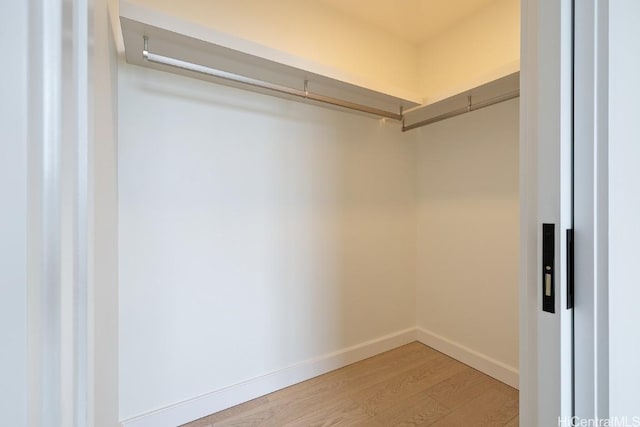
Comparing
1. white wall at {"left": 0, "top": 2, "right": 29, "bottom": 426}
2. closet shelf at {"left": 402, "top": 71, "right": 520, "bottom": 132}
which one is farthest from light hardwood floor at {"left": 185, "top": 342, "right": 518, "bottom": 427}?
closet shelf at {"left": 402, "top": 71, "right": 520, "bottom": 132}

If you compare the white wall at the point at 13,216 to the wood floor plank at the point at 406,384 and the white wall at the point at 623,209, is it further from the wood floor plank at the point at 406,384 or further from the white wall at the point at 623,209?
the wood floor plank at the point at 406,384

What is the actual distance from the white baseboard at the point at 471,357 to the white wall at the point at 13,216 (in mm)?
2266

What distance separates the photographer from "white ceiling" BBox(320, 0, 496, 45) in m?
1.87

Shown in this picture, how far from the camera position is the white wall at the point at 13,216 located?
248mm

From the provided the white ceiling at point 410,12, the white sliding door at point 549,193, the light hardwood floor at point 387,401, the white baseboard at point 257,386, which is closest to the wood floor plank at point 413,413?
the light hardwood floor at point 387,401

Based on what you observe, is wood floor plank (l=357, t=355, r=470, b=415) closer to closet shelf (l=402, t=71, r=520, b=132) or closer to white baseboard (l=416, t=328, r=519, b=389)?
white baseboard (l=416, t=328, r=519, b=389)

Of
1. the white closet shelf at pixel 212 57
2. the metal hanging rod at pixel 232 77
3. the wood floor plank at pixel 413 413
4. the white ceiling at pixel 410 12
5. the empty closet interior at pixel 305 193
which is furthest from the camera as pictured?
the white ceiling at pixel 410 12

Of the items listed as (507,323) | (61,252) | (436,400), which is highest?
(61,252)

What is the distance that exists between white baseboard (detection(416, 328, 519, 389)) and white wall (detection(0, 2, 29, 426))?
2266 millimetres

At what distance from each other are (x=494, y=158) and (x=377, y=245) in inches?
39.0

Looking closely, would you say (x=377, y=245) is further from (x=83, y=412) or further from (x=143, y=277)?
(x=83, y=412)

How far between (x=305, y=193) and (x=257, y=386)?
121 cm

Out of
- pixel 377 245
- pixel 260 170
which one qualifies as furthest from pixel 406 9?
pixel 377 245

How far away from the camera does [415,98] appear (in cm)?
185
